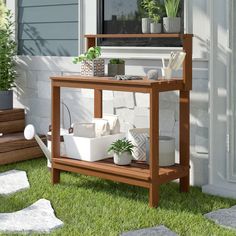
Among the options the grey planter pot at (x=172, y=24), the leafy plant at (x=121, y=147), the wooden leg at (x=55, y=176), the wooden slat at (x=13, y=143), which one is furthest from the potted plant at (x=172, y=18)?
the wooden slat at (x=13, y=143)

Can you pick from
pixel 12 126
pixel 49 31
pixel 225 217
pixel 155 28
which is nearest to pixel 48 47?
pixel 49 31

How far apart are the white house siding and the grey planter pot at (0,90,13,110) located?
131 millimetres

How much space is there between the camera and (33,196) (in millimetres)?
3764

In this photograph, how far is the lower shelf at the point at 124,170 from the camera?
3.55m

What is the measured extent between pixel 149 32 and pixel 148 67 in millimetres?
273

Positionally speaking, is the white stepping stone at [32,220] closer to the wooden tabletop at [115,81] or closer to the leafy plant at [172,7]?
the wooden tabletop at [115,81]

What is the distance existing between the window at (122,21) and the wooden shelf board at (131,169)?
99 centimetres

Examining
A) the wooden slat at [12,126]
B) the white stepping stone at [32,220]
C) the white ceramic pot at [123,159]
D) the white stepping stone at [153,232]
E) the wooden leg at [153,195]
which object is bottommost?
the white stepping stone at [153,232]

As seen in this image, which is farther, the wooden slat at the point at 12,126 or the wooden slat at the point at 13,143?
the wooden slat at the point at 12,126

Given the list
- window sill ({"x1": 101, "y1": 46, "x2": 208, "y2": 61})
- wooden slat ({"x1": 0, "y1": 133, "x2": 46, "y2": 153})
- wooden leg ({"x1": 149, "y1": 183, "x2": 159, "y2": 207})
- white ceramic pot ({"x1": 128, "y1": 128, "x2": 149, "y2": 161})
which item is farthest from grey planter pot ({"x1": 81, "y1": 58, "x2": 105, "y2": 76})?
wooden slat ({"x1": 0, "y1": 133, "x2": 46, "y2": 153})

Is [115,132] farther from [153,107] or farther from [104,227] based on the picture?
[104,227]

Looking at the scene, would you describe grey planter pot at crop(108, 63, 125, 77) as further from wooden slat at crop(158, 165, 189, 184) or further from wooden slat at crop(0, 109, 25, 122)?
wooden slat at crop(0, 109, 25, 122)

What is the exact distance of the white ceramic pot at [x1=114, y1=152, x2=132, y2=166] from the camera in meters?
3.74

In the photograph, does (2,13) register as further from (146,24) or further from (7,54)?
(146,24)
